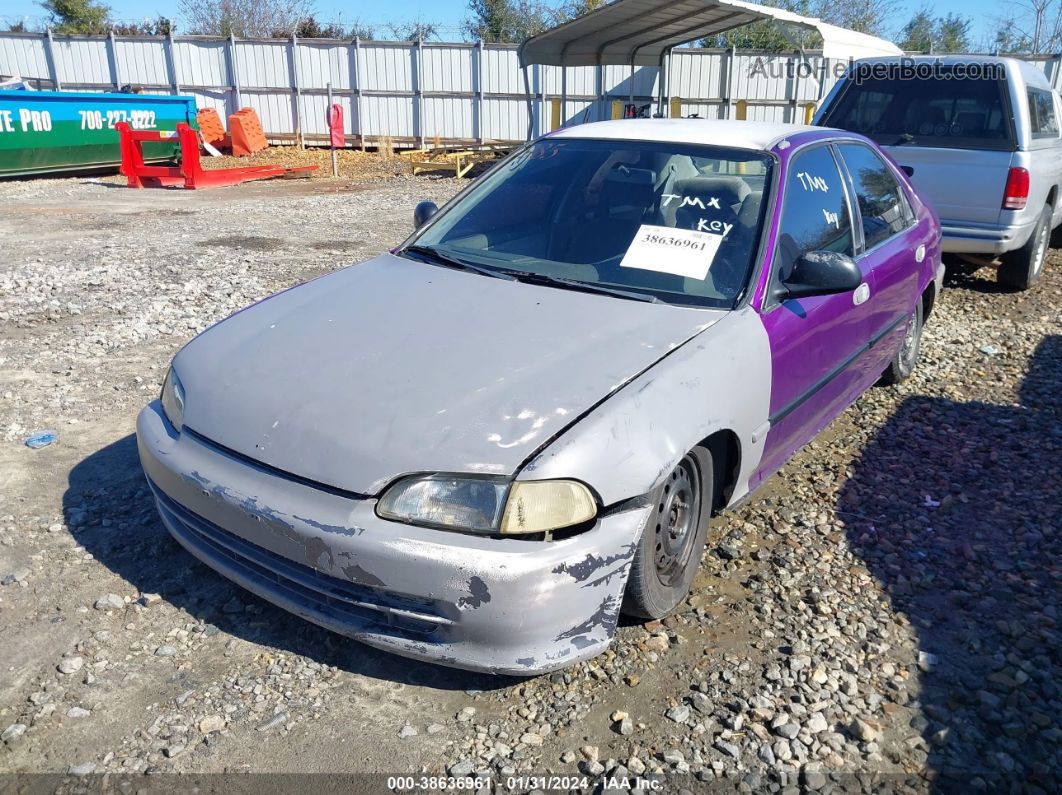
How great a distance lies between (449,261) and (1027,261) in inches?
247

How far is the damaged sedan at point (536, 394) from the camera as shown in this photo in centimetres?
236

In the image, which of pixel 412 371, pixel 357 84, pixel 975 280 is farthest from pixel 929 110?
pixel 357 84

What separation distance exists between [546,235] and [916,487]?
2.13m

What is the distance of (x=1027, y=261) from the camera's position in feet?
25.0

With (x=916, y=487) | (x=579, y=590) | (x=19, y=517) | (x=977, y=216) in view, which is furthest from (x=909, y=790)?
(x=977, y=216)

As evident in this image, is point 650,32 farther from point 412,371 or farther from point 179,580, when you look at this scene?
point 179,580

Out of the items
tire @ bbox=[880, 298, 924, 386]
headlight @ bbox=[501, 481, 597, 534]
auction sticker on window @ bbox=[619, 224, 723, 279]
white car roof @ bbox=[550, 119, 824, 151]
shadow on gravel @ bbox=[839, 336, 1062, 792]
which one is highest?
white car roof @ bbox=[550, 119, 824, 151]

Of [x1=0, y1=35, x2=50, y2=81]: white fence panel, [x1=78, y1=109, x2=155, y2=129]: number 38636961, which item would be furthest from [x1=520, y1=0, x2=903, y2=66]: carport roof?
[x1=0, y1=35, x2=50, y2=81]: white fence panel

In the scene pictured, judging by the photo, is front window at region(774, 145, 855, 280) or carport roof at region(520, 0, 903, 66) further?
carport roof at region(520, 0, 903, 66)

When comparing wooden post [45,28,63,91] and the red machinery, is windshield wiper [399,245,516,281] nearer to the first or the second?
the red machinery

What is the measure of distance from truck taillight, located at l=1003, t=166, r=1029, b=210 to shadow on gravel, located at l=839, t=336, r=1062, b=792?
2.22m

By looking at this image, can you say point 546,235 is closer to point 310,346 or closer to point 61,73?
point 310,346

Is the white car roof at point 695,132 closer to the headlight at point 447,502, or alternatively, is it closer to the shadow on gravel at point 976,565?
the shadow on gravel at point 976,565

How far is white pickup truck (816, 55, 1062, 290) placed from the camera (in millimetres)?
6832
